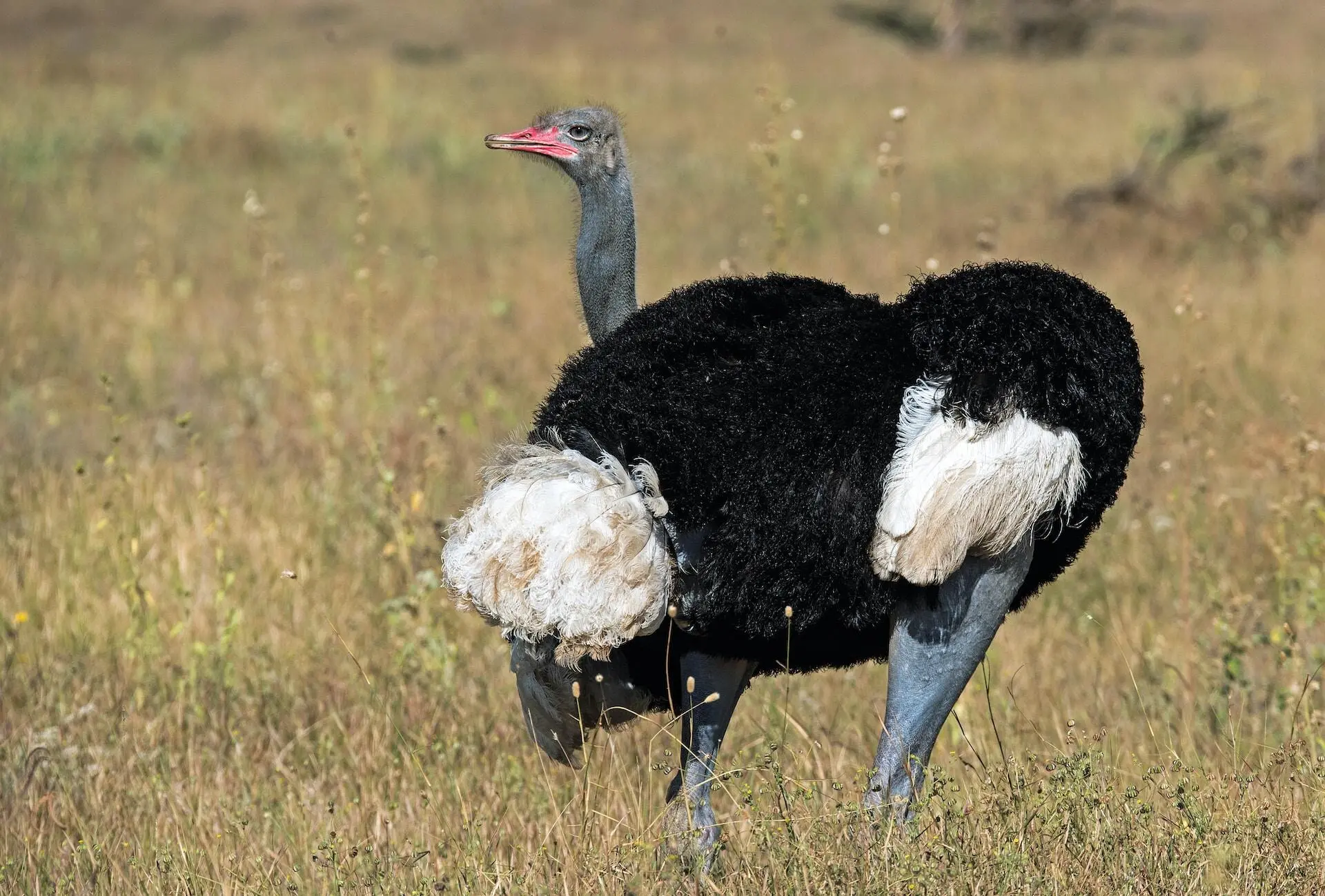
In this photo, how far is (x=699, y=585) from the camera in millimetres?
2926

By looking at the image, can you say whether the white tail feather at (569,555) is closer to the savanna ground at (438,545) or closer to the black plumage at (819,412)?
the black plumage at (819,412)

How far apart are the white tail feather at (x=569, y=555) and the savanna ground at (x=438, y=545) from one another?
1.50 feet

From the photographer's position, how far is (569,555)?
2.71m

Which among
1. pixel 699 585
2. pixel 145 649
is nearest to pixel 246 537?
pixel 145 649

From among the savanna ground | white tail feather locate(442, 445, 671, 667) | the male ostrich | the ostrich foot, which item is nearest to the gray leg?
the male ostrich

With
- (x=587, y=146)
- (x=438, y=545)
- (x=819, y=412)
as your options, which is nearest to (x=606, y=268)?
(x=587, y=146)

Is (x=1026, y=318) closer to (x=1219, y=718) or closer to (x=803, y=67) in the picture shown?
(x=1219, y=718)

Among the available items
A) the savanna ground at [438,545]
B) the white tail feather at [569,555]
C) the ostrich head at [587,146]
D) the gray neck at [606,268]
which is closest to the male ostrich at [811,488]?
the white tail feather at [569,555]

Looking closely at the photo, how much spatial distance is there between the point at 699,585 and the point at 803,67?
2165 centimetres

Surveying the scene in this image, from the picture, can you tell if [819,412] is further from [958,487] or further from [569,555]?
[569,555]

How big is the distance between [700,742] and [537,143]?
1532 millimetres

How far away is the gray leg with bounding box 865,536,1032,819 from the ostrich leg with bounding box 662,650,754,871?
317 millimetres

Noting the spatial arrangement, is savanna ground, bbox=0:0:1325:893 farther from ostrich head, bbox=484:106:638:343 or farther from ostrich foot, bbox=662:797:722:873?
ostrich head, bbox=484:106:638:343

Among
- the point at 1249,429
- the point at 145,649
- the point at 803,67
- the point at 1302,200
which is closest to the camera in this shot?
the point at 145,649
